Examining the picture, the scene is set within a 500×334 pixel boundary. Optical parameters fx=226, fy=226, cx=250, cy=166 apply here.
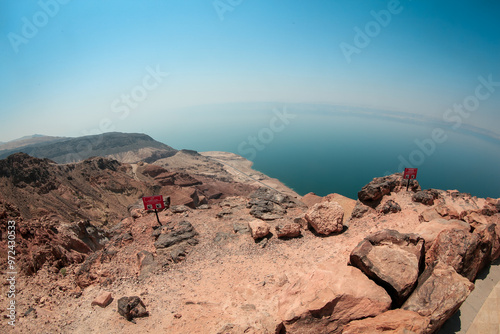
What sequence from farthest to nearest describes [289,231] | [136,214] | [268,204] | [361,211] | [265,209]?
[268,204], [265,209], [136,214], [361,211], [289,231]

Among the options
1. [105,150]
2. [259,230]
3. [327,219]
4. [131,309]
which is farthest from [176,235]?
[105,150]

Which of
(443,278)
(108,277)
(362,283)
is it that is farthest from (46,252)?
(443,278)

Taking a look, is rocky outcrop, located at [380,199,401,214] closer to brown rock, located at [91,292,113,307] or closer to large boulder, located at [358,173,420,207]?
large boulder, located at [358,173,420,207]

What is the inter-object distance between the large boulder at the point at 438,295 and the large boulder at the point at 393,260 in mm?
230

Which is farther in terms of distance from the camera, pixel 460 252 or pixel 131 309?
pixel 131 309

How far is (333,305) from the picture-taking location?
5016 mm

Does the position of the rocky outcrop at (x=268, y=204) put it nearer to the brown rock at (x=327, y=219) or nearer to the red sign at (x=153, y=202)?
the brown rock at (x=327, y=219)

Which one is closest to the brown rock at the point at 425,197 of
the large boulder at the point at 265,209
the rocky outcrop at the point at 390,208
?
the rocky outcrop at the point at 390,208

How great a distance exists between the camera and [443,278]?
503cm

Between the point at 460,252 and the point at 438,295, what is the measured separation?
71.2 inches

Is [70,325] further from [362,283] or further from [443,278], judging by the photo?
[443,278]

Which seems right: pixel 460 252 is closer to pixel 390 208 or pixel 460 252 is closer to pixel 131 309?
pixel 390 208

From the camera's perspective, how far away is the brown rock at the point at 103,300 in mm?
7215

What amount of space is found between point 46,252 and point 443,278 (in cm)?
1331
